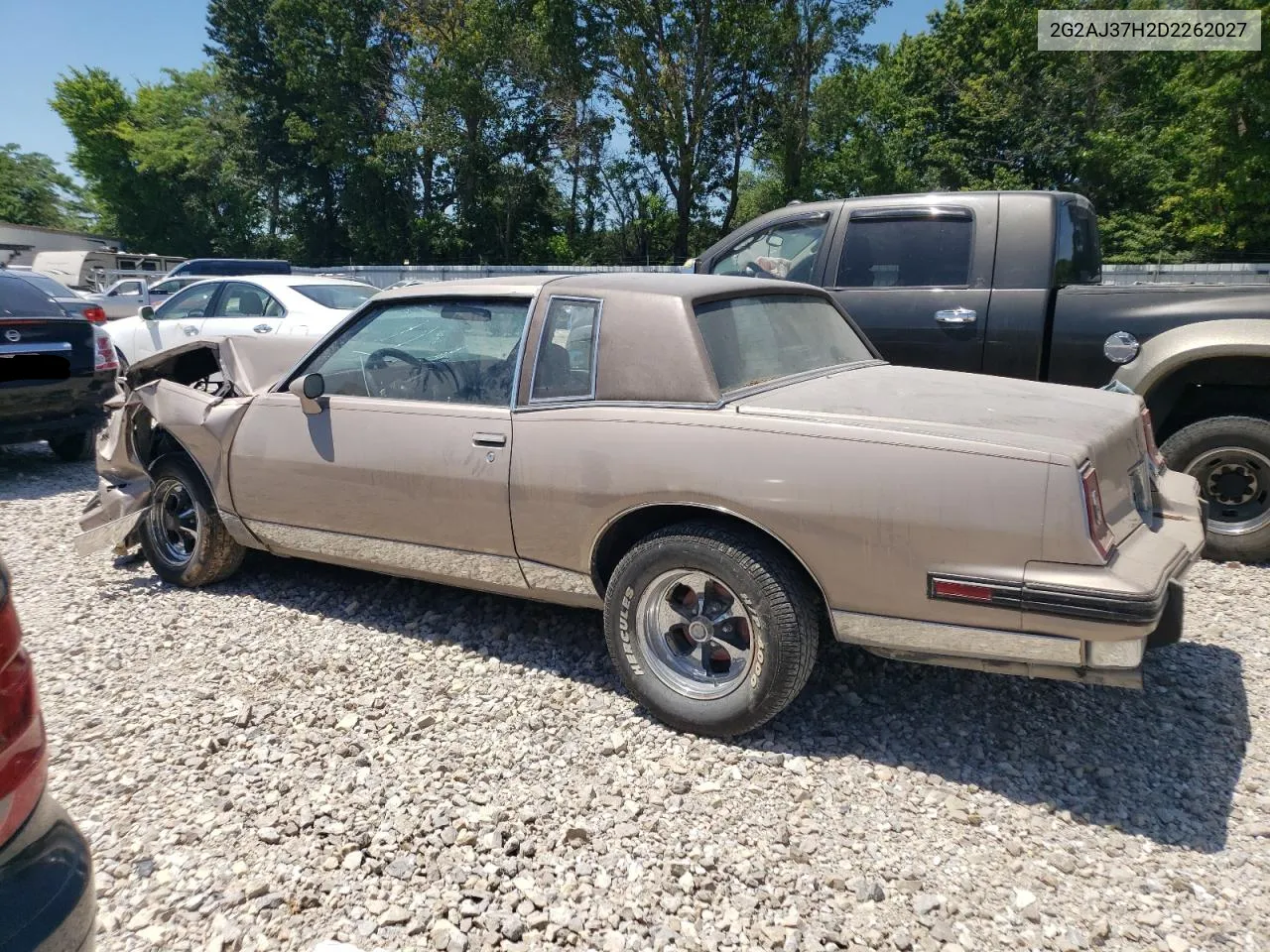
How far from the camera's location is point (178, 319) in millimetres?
9781

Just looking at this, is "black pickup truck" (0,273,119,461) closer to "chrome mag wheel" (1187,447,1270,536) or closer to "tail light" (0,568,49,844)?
"tail light" (0,568,49,844)

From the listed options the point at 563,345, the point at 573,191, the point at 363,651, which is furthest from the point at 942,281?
the point at 573,191

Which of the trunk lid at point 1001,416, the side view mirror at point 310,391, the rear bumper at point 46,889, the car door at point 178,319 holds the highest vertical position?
the car door at point 178,319

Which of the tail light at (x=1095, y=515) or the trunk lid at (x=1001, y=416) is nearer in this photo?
the tail light at (x=1095, y=515)

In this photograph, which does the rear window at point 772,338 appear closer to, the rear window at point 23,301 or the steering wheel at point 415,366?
the steering wheel at point 415,366

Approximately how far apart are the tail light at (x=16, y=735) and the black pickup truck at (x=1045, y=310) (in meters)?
4.29

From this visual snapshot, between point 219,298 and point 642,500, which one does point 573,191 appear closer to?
point 219,298

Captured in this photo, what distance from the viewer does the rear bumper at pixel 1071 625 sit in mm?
2367

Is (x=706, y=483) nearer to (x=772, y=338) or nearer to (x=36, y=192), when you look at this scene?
(x=772, y=338)

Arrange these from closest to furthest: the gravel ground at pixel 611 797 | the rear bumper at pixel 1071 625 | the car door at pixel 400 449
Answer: the gravel ground at pixel 611 797
the rear bumper at pixel 1071 625
the car door at pixel 400 449

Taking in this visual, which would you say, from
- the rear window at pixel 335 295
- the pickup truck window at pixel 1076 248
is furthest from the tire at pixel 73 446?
the pickup truck window at pixel 1076 248

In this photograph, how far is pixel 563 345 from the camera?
3.37m

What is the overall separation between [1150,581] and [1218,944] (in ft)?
2.97

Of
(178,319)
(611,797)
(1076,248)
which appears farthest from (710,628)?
(178,319)
